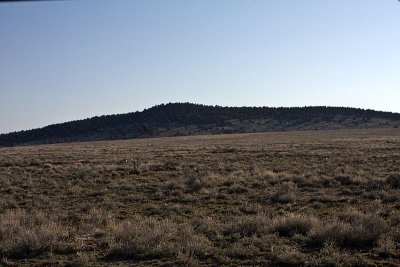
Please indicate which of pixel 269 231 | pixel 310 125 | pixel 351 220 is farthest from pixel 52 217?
pixel 310 125

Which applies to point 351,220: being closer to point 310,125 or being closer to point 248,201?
→ point 248,201

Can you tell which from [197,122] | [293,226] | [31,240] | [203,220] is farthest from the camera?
[197,122]

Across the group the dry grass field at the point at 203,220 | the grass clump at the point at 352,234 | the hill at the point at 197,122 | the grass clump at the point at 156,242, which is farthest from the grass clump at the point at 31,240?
the hill at the point at 197,122

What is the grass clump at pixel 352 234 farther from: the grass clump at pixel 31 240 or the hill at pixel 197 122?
the hill at pixel 197 122

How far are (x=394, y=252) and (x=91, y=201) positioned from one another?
34.7 feet

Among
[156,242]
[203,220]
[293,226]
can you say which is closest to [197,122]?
[203,220]

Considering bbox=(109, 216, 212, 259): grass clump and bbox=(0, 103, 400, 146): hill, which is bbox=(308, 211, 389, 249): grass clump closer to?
bbox=(109, 216, 212, 259): grass clump

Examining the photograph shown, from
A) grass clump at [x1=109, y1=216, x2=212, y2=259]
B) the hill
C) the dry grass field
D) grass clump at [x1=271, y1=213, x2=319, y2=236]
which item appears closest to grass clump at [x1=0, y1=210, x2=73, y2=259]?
the dry grass field

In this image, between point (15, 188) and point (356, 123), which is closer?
point (15, 188)

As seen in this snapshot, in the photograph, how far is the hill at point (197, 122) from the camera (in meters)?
131

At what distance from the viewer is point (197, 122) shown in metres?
144

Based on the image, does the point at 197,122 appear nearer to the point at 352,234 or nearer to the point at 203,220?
the point at 203,220

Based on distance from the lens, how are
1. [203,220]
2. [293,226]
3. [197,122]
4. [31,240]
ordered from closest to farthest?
[31,240], [293,226], [203,220], [197,122]

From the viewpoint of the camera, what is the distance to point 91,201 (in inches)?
650
